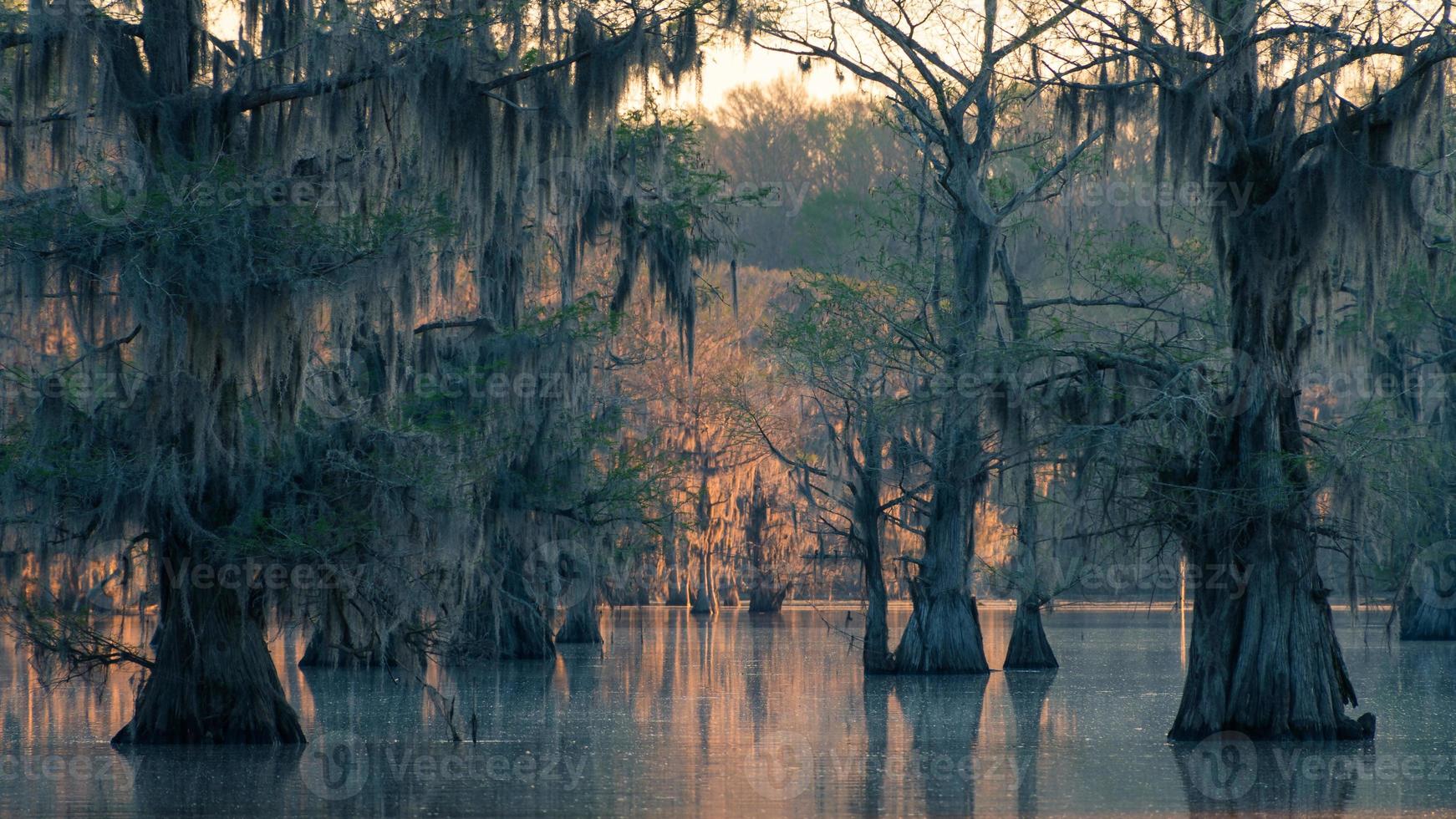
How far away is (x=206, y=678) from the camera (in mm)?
16016

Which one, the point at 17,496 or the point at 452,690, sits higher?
the point at 17,496

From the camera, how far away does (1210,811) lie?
1170cm

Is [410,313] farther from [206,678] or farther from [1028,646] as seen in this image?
[1028,646]

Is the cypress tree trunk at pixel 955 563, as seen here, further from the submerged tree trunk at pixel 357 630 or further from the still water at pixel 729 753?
the submerged tree trunk at pixel 357 630

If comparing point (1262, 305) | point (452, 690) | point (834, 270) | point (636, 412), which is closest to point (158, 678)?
point (452, 690)

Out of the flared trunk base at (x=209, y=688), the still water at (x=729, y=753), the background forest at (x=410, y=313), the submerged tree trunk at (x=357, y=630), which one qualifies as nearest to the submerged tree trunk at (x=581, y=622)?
the still water at (x=729, y=753)

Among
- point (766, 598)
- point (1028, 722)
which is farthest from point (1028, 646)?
point (766, 598)

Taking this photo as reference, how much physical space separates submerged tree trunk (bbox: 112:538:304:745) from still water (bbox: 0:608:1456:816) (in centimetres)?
41

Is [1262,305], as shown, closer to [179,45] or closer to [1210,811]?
[1210,811]

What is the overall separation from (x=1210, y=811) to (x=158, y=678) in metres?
9.14

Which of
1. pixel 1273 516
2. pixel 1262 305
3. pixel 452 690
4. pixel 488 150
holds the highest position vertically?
pixel 488 150

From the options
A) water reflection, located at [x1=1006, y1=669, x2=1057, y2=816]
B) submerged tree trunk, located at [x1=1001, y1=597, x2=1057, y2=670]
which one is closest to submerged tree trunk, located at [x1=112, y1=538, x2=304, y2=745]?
water reflection, located at [x1=1006, y1=669, x2=1057, y2=816]

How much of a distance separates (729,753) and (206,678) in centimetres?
458

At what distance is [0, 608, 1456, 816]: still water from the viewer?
40.5 ft
